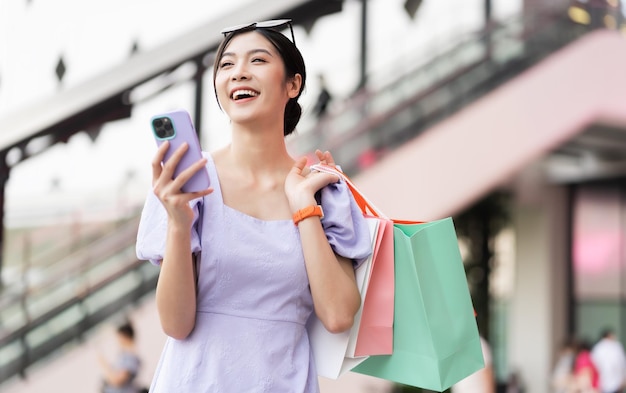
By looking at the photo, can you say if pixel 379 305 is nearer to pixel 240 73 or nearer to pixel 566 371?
pixel 240 73

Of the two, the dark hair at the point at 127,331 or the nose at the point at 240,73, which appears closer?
the nose at the point at 240,73

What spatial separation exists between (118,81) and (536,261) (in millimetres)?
10111

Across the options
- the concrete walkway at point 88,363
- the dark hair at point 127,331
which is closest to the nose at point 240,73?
the dark hair at point 127,331

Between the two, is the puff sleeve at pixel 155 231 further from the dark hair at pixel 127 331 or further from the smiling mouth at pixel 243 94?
the dark hair at pixel 127 331

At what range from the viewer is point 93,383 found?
269 inches

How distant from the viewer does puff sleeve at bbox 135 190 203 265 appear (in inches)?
53.6

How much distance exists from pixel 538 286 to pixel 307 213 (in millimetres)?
12404

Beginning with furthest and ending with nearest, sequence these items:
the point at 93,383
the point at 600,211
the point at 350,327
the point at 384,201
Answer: the point at 600,211, the point at 384,201, the point at 93,383, the point at 350,327

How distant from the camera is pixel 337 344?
4.85ft

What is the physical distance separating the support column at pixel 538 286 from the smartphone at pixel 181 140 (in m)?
12.4

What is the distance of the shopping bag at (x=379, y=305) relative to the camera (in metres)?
1.49

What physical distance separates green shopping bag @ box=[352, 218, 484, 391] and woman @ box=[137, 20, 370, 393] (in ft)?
0.35

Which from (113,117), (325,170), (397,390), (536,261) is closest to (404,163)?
(397,390)

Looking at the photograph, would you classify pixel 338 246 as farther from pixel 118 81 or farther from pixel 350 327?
pixel 118 81
